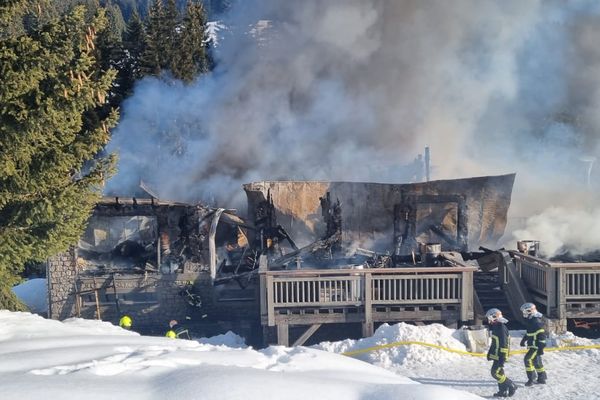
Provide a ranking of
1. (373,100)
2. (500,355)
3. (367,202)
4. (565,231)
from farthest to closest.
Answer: (373,100) < (367,202) < (565,231) < (500,355)

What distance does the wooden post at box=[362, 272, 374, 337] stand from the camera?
11.5 metres

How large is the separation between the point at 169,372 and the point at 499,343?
15.8 feet

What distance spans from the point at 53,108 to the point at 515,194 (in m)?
19.5

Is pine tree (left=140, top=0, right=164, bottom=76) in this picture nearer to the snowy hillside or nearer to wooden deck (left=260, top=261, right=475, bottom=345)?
wooden deck (left=260, top=261, right=475, bottom=345)

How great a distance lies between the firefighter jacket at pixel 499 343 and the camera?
8.50 metres

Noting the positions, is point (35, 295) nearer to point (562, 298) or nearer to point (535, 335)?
point (562, 298)

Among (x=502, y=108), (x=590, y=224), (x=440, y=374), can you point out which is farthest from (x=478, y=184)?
(x=502, y=108)

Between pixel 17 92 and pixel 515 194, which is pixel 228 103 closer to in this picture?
pixel 515 194

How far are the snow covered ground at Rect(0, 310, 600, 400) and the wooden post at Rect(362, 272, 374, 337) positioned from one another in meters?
1.43

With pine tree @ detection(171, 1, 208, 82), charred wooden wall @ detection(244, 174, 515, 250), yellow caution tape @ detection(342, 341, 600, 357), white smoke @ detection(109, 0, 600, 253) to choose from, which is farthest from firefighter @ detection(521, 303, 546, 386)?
pine tree @ detection(171, 1, 208, 82)

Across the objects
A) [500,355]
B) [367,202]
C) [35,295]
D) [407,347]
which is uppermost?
[367,202]

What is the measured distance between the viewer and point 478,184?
1780 cm

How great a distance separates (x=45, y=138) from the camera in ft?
26.1

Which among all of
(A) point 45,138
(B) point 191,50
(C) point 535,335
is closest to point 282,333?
(C) point 535,335
